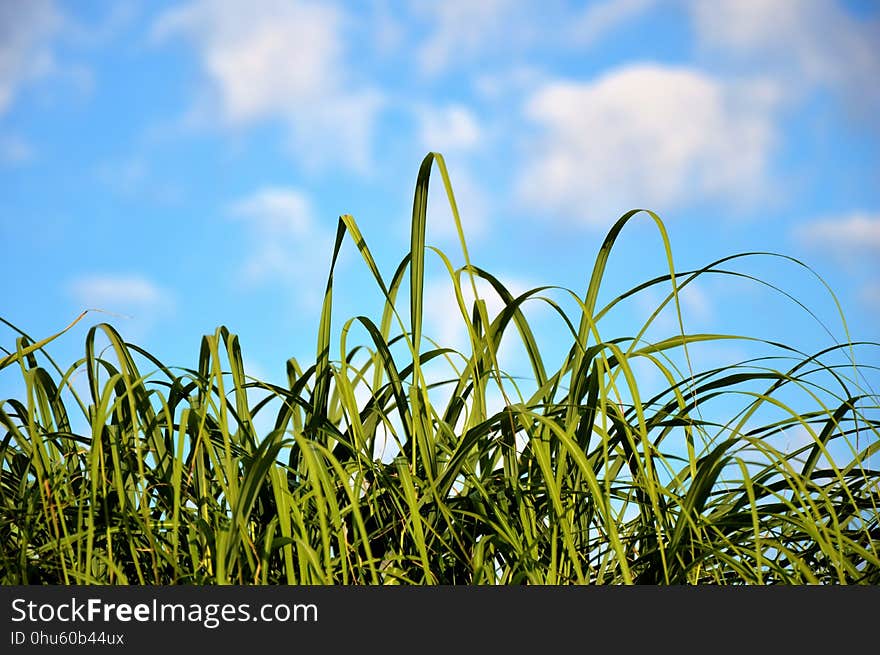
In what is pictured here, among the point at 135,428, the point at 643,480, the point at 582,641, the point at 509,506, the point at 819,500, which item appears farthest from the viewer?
the point at 819,500

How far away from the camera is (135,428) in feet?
4.59

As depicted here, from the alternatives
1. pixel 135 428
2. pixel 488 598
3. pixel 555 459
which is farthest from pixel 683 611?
pixel 135 428

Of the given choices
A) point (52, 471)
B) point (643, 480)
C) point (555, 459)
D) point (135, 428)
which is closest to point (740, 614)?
point (643, 480)

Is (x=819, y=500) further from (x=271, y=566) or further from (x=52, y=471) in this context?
(x=52, y=471)

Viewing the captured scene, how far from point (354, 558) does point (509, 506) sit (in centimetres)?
31

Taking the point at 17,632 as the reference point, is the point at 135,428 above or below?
above

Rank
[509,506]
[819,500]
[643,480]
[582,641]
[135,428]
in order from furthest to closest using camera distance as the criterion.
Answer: [819,500] < [509,506] < [643,480] < [135,428] < [582,641]

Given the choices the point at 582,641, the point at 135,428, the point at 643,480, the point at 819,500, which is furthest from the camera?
the point at 819,500

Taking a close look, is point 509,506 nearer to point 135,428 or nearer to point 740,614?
point 740,614

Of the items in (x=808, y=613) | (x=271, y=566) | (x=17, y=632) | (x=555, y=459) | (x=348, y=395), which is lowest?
(x=808, y=613)

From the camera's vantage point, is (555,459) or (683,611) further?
(555,459)

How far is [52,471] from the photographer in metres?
1.57

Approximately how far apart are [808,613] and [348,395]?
799 mm

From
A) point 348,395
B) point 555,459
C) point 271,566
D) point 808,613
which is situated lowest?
point 808,613
